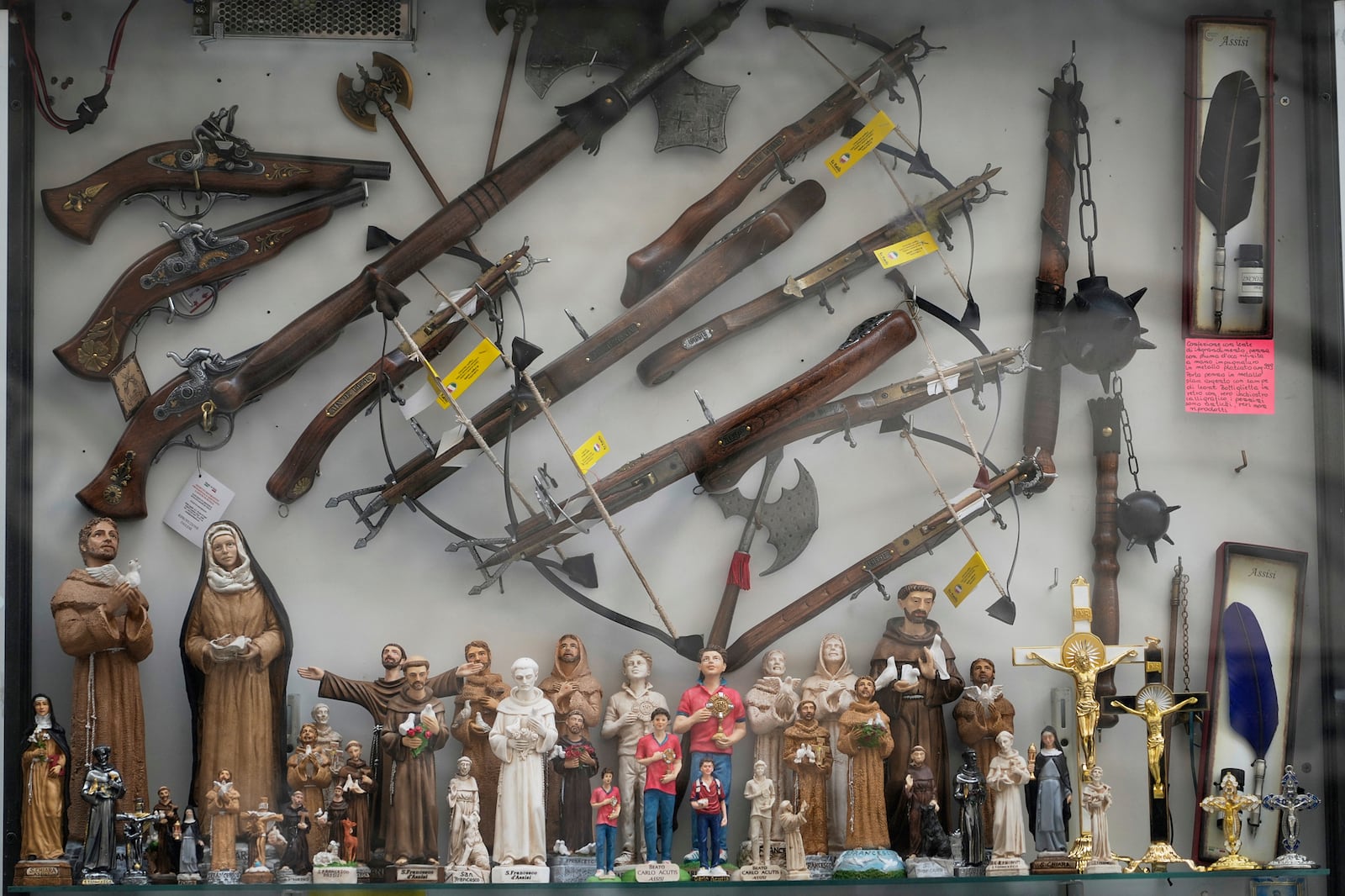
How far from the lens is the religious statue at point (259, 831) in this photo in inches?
109

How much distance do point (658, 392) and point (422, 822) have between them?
0.97 metres

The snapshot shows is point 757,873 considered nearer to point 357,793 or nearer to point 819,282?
point 357,793

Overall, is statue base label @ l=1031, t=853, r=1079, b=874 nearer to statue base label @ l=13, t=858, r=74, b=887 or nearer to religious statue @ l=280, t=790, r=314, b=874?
religious statue @ l=280, t=790, r=314, b=874

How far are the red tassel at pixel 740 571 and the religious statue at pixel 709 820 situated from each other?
1.25ft

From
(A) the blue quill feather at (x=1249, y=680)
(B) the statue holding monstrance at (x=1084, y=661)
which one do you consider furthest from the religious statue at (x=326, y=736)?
(A) the blue quill feather at (x=1249, y=680)

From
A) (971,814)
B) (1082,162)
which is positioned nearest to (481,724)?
(971,814)

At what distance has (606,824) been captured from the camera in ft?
9.22

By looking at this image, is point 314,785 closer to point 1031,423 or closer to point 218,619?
point 218,619

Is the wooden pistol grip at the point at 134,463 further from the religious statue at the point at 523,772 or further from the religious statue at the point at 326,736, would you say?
the religious statue at the point at 523,772

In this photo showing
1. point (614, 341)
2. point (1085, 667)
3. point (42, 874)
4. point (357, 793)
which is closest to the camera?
point (42, 874)

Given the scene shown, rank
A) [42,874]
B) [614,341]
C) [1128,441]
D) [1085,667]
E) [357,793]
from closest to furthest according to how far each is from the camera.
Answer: [42,874] < [357,793] < [1085,667] < [614,341] < [1128,441]

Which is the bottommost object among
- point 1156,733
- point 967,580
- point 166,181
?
point 1156,733

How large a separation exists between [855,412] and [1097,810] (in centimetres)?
91

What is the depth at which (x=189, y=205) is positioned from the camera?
304 cm
